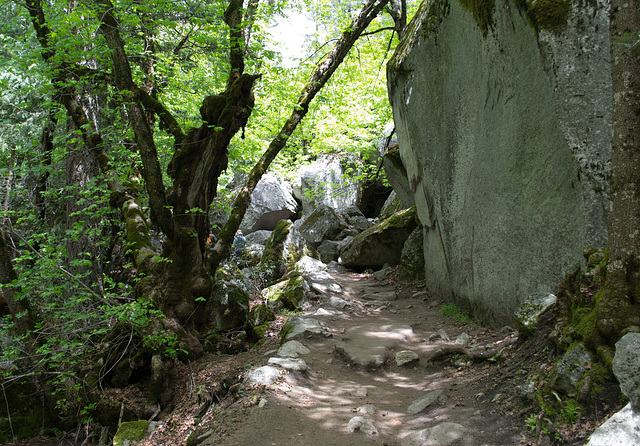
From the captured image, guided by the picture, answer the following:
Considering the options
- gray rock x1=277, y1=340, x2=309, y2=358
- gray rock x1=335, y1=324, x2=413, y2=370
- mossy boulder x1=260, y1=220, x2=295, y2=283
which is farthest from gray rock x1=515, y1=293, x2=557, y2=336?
mossy boulder x1=260, y1=220, x2=295, y2=283

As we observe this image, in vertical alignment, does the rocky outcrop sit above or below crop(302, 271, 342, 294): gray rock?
above

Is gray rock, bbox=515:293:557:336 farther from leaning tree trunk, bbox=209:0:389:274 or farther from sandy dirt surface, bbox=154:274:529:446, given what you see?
leaning tree trunk, bbox=209:0:389:274

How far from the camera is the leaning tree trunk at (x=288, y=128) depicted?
751cm

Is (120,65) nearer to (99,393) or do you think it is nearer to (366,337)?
(99,393)

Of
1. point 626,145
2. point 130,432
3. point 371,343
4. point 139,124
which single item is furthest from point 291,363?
point 626,145

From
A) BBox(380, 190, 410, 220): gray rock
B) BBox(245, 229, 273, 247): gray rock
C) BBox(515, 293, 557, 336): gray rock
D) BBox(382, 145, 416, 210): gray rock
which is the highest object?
BBox(382, 145, 416, 210): gray rock

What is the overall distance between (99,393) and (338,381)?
3307 millimetres

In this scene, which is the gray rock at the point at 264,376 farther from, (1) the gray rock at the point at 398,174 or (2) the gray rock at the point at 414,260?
(1) the gray rock at the point at 398,174

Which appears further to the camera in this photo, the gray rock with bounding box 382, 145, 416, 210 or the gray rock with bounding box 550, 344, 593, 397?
the gray rock with bounding box 382, 145, 416, 210

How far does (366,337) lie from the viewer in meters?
6.54

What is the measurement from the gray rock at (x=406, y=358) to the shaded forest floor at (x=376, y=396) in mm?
38

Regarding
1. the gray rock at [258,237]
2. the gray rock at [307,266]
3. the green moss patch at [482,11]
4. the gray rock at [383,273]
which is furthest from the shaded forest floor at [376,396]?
the gray rock at [258,237]

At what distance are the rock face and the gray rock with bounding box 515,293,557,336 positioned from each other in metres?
0.47

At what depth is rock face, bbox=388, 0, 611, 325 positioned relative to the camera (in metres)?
3.70
